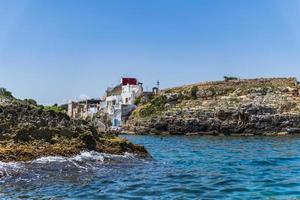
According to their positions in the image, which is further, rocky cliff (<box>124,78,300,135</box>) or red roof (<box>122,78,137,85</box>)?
red roof (<box>122,78,137,85</box>)

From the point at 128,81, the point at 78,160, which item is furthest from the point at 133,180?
the point at 128,81

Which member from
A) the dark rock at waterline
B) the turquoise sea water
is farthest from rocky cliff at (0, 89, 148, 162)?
the turquoise sea water

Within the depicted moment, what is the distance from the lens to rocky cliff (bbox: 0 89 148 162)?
21.8m

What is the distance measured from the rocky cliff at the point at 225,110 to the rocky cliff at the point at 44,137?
71297 millimetres

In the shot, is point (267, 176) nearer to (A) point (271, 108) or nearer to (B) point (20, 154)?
(B) point (20, 154)

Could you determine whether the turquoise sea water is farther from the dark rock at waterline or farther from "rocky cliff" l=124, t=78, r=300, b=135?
"rocky cliff" l=124, t=78, r=300, b=135

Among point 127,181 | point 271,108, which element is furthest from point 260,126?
point 127,181

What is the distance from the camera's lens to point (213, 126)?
100750mm

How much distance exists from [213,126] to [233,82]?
77.8 ft

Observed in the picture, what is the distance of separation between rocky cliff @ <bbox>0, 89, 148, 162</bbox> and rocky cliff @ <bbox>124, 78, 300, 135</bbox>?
71.3 metres

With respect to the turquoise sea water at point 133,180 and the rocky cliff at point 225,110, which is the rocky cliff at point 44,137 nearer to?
the turquoise sea water at point 133,180

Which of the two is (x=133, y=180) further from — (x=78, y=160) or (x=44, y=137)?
(x=44, y=137)

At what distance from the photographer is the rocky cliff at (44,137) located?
2180 cm

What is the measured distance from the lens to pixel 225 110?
10294 centimetres
